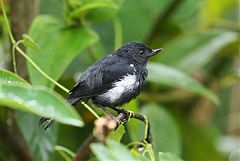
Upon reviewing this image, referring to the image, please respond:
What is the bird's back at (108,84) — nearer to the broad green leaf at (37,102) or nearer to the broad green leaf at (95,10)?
the broad green leaf at (95,10)

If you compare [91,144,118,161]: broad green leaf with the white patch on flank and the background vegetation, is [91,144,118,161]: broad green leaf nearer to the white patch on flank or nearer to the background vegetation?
the background vegetation

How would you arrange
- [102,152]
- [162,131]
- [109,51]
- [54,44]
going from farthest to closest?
[109,51] → [162,131] → [54,44] → [102,152]

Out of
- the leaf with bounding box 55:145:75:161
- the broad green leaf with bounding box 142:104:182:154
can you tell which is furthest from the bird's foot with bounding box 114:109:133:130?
the broad green leaf with bounding box 142:104:182:154

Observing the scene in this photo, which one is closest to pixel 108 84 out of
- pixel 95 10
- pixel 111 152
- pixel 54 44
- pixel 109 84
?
pixel 109 84

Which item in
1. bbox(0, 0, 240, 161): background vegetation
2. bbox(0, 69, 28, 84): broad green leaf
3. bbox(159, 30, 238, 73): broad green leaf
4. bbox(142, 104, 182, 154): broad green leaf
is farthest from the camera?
bbox(159, 30, 238, 73): broad green leaf

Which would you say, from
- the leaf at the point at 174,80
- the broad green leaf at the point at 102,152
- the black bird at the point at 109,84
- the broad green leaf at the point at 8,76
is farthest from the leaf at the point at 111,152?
the leaf at the point at 174,80

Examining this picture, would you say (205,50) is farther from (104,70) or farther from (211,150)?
(104,70)

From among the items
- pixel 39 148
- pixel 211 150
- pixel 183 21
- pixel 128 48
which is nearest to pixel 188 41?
pixel 183 21

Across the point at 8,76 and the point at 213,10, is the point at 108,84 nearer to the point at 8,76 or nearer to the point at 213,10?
the point at 8,76
